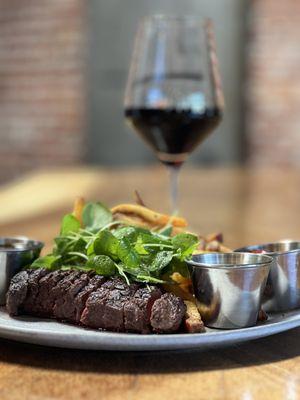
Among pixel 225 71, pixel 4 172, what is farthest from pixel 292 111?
pixel 4 172

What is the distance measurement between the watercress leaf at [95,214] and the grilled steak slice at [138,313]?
0.29 meters

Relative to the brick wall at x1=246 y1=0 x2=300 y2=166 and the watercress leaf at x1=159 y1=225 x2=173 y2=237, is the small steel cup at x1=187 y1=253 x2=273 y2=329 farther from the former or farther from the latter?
the brick wall at x1=246 y1=0 x2=300 y2=166

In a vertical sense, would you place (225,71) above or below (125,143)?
above

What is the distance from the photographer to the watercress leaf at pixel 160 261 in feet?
2.85

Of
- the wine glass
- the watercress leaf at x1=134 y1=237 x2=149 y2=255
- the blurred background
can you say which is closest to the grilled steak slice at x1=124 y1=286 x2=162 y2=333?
the watercress leaf at x1=134 y1=237 x2=149 y2=255

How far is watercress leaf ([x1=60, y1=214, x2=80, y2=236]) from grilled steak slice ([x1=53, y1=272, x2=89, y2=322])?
7.4 inches

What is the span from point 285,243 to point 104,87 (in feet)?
16.6

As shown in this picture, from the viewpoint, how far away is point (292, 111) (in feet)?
18.2

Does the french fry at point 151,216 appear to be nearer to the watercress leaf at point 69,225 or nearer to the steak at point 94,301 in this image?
the watercress leaf at point 69,225

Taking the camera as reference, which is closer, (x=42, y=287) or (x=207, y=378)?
(x=207, y=378)

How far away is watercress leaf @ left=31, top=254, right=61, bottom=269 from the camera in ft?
3.07

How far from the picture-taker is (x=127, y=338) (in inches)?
29.0

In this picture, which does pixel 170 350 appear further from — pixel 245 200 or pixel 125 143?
pixel 125 143

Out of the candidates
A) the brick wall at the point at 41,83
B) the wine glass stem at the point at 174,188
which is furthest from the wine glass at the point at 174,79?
the brick wall at the point at 41,83
